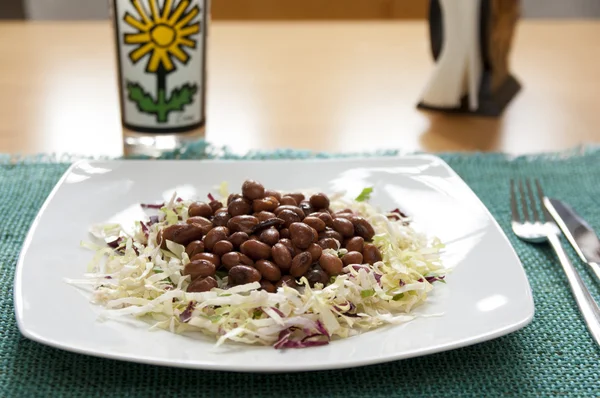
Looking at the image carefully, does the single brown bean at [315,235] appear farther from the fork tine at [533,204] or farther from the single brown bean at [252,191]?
the fork tine at [533,204]

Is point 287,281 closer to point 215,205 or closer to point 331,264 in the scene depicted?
point 331,264

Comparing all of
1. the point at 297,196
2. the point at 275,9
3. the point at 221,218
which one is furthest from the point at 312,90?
the point at 275,9

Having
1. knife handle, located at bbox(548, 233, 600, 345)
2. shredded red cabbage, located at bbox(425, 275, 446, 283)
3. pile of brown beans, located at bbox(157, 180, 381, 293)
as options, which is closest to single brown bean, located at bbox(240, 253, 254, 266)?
pile of brown beans, located at bbox(157, 180, 381, 293)

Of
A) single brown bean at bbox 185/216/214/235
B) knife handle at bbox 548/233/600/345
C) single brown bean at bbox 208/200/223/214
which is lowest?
knife handle at bbox 548/233/600/345

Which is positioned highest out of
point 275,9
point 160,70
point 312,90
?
point 160,70

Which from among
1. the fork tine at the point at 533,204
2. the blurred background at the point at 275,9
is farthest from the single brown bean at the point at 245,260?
the blurred background at the point at 275,9

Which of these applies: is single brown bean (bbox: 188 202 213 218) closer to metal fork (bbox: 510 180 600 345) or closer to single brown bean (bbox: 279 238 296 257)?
single brown bean (bbox: 279 238 296 257)

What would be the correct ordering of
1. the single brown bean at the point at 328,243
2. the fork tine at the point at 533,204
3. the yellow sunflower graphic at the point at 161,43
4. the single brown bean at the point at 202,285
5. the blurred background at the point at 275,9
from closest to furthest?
the single brown bean at the point at 202,285 → the single brown bean at the point at 328,243 → the fork tine at the point at 533,204 → the yellow sunflower graphic at the point at 161,43 → the blurred background at the point at 275,9
